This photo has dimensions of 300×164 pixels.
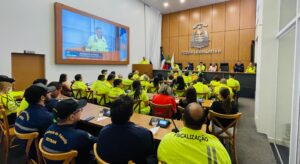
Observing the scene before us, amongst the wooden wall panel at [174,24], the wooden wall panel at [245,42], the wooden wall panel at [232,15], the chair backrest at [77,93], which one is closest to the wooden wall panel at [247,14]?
the wooden wall panel at [232,15]

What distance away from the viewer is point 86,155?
177 centimetres

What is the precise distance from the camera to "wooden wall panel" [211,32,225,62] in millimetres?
12136

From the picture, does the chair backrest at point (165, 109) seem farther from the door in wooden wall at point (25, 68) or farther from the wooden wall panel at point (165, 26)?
the wooden wall panel at point (165, 26)

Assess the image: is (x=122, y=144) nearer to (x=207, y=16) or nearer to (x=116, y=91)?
(x=116, y=91)

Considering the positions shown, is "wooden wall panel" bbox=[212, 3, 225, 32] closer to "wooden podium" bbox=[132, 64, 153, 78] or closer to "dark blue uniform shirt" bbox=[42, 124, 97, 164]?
"wooden podium" bbox=[132, 64, 153, 78]

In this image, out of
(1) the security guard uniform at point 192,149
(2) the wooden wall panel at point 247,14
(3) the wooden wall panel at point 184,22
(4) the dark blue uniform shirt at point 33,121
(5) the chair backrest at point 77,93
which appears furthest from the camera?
(3) the wooden wall panel at point 184,22

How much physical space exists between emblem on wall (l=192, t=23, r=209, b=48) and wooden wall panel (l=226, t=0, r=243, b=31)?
156 centimetres

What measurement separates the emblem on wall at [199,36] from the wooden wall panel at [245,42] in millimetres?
2270

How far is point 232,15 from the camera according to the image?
11711mm

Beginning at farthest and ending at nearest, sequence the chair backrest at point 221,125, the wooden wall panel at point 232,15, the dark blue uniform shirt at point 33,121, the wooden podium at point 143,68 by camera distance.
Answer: the wooden wall panel at point 232,15, the wooden podium at point 143,68, the chair backrest at point 221,125, the dark blue uniform shirt at point 33,121

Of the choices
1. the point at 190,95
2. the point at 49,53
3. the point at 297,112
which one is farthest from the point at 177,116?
the point at 49,53

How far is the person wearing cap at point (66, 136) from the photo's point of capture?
158 centimetres

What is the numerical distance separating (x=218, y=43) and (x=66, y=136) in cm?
1245

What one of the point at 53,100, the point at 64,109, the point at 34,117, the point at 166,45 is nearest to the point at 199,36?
the point at 166,45
